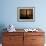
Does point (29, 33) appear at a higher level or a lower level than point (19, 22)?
lower

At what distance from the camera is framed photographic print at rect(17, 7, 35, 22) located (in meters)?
4.49

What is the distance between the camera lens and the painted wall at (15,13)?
4.48 meters

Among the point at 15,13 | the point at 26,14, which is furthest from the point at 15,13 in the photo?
the point at 26,14

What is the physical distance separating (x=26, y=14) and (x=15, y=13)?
365 millimetres

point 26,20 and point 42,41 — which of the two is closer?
point 42,41

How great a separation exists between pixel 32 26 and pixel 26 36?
0.66 metres

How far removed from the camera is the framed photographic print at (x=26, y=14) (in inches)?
177

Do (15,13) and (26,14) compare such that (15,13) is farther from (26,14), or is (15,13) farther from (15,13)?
(26,14)

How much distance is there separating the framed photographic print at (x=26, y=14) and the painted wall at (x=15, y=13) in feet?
0.33

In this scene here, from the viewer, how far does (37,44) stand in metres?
4.02

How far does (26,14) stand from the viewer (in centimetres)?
452

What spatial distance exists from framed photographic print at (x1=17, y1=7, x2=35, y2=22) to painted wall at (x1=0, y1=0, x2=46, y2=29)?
0.10 meters

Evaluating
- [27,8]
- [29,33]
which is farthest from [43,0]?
[29,33]

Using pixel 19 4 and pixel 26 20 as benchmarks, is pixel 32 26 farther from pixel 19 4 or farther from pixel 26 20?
pixel 19 4
